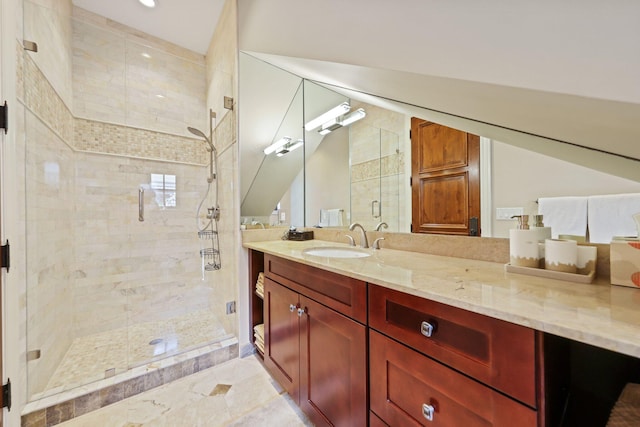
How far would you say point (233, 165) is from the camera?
6.44ft

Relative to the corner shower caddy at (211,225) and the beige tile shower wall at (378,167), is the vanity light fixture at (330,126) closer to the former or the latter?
the beige tile shower wall at (378,167)

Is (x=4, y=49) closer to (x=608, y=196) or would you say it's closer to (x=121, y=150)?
(x=121, y=150)

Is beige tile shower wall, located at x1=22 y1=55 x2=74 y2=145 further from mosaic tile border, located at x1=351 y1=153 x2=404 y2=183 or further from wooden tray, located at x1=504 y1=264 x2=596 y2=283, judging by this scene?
wooden tray, located at x1=504 y1=264 x2=596 y2=283

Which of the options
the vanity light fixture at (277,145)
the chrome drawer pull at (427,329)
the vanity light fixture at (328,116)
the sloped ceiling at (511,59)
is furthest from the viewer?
the vanity light fixture at (277,145)

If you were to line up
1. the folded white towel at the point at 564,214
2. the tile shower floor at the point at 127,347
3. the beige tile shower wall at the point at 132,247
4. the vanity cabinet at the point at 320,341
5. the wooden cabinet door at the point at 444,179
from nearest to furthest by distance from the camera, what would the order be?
1. the folded white towel at the point at 564,214
2. the vanity cabinet at the point at 320,341
3. the wooden cabinet door at the point at 444,179
4. the tile shower floor at the point at 127,347
5. the beige tile shower wall at the point at 132,247

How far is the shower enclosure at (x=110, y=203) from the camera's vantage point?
146 centimetres

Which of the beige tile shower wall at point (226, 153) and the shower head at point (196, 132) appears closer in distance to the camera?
the beige tile shower wall at point (226, 153)

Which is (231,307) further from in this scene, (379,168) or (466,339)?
(466,339)

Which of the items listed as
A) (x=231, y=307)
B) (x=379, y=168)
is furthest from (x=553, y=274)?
(x=231, y=307)

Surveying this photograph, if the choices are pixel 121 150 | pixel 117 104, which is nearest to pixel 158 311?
pixel 121 150

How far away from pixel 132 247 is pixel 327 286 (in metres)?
2.25

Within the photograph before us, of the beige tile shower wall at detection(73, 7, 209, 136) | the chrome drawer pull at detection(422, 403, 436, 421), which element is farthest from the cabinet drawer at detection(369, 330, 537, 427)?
the beige tile shower wall at detection(73, 7, 209, 136)

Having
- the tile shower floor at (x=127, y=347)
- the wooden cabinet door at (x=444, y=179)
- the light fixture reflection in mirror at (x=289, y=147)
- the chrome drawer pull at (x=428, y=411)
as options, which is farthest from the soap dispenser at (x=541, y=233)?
the tile shower floor at (x=127, y=347)

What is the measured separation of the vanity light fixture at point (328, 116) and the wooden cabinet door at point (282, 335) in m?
1.39
